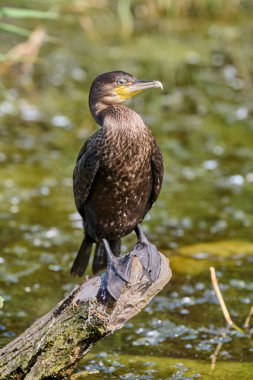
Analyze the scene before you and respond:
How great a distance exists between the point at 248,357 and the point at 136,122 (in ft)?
5.47

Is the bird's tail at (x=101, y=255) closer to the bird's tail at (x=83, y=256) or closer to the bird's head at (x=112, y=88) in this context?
the bird's tail at (x=83, y=256)

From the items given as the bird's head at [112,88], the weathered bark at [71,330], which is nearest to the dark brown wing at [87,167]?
the bird's head at [112,88]

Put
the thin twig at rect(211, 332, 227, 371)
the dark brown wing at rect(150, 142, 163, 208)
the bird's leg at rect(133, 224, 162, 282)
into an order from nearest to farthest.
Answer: the bird's leg at rect(133, 224, 162, 282)
the dark brown wing at rect(150, 142, 163, 208)
the thin twig at rect(211, 332, 227, 371)

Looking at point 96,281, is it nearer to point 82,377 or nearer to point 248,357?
point 82,377

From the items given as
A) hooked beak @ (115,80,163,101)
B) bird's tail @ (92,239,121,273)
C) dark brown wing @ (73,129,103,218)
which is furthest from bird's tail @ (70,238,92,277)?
hooked beak @ (115,80,163,101)

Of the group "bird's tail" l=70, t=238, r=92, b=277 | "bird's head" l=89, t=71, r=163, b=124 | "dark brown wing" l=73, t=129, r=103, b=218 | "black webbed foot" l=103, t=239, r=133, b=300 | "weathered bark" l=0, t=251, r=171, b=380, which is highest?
"bird's head" l=89, t=71, r=163, b=124

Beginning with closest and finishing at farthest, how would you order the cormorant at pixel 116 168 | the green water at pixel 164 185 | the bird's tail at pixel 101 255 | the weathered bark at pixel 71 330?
the weathered bark at pixel 71 330 → the cormorant at pixel 116 168 → the bird's tail at pixel 101 255 → the green water at pixel 164 185

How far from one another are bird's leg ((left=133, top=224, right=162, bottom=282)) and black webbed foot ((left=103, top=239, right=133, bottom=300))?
7 cm

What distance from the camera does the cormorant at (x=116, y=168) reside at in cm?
477

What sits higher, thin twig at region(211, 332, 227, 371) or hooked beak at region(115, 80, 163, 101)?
hooked beak at region(115, 80, 163, 101)

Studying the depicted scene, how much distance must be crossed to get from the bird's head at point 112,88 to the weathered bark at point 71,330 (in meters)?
1.04

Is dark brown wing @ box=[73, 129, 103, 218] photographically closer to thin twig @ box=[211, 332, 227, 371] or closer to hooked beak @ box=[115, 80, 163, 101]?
hooked beak @ box=[115, 80, 163, 101]

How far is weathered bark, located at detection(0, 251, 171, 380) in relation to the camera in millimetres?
4309

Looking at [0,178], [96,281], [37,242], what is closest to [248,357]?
[96,281]
